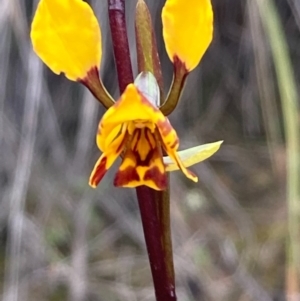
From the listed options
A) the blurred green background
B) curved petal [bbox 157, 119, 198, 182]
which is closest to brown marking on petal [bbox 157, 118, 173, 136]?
curved petal [bbox 157, 119, 198, 182]

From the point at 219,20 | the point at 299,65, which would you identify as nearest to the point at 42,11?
the point at 219,20

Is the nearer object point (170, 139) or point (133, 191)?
point (170, 139)

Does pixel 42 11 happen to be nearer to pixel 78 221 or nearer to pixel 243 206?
pixel 78 221

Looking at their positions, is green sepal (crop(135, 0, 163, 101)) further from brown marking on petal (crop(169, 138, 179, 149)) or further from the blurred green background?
the blurred green background

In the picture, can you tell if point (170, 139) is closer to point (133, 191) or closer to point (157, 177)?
point (157, 177)

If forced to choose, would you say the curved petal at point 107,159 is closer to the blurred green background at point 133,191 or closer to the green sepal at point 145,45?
the green sepal at point 145,45

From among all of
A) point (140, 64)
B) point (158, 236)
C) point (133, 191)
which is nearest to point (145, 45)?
point (140, 64)
